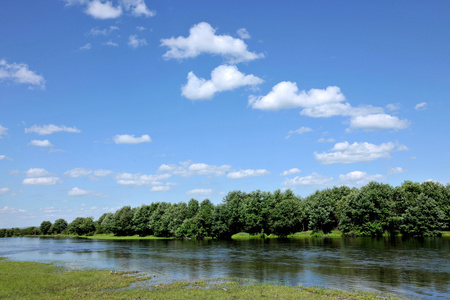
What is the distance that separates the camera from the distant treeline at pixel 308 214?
11462cm

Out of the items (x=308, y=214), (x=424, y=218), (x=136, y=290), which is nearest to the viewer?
(x=136, y=290)

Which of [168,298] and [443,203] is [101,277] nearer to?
[168,298]

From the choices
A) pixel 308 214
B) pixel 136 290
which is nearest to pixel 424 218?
pixel 308 214

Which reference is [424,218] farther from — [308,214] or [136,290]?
[136,290]

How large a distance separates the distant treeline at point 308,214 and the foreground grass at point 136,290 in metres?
102

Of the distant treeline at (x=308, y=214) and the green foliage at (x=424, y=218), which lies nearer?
the green foliage at (x=424, y=218)

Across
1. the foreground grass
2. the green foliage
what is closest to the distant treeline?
the green foliage

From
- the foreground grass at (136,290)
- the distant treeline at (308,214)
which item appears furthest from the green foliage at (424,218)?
the foreground grass at (136,290)

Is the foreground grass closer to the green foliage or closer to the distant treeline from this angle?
the green foliage

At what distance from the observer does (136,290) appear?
31312 mm

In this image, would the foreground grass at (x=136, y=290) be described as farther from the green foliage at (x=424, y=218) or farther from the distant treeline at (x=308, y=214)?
the distant treeline at (x=308, y=214)

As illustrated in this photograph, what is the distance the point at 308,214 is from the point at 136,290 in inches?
4819

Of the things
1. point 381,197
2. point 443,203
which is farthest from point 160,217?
point 443,203

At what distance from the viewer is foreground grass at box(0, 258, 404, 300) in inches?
1119
